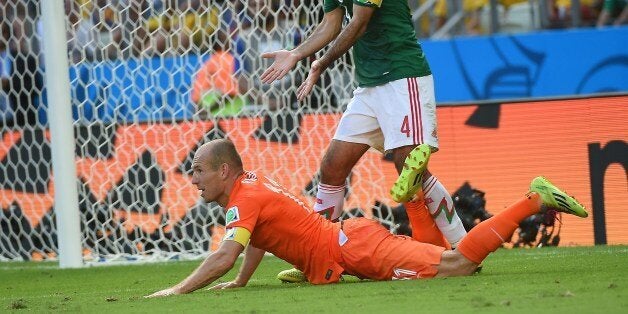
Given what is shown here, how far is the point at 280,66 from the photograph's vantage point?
19.8ft

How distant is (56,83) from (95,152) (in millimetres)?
1083

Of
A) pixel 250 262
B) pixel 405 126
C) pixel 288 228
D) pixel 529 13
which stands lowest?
pixel 250 262

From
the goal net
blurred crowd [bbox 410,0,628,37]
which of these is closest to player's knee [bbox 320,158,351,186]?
the goal net

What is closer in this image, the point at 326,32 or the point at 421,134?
the point at 421,134

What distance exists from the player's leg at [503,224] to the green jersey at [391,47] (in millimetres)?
1018

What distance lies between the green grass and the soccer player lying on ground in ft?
0.41

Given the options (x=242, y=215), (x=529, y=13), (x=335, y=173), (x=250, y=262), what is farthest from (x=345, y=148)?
(x=529, y=13)

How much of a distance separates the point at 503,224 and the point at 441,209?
0.72 metres

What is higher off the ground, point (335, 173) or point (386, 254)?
point (335, 173)

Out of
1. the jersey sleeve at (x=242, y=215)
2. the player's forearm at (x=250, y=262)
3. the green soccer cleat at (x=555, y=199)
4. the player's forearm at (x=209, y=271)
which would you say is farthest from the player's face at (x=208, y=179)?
the green soccer cleat at (x=555, y=199)

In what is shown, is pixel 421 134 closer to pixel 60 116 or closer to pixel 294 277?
pixel 294 277

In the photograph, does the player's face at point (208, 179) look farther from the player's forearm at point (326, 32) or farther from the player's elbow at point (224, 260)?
the player's forearm at point (326, 32)

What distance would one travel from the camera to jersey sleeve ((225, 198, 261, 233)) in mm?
5457

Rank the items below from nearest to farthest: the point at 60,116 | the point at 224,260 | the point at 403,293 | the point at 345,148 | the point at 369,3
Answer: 1. the point at 403,293
2. the point at 224,260
3. the point at 369,3
4. the point at 345,148
5. the point at 60,116
